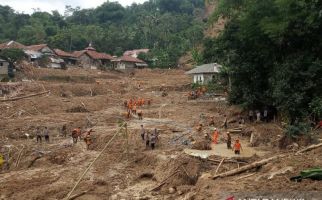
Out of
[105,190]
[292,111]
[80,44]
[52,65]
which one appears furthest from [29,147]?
[80,44]

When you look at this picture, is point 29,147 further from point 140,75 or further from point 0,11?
point 0,11

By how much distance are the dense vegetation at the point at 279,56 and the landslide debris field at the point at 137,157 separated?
205 cm

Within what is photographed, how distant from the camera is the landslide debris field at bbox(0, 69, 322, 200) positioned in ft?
54.7

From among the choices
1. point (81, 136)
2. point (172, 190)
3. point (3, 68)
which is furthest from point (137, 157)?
point (3, 68)

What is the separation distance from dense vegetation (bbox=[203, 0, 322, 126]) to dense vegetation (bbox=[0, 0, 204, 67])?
4864 centimetres

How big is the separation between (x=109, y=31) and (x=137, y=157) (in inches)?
2915

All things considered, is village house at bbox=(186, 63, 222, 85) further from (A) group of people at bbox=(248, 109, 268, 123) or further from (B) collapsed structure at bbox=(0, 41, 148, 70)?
(B) collapsed structure at bbox=(0, 41, 148, 70)

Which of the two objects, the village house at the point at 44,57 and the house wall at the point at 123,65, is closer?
the village house at the point at 44,57

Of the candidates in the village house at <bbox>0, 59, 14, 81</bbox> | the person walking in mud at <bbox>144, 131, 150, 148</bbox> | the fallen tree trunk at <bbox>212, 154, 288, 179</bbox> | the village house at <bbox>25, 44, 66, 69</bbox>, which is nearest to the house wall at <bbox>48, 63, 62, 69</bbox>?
the village house at <bbox>25, 44, 66, 69</bbox>

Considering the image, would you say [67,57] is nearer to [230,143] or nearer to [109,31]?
[109,31]

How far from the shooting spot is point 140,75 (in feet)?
226

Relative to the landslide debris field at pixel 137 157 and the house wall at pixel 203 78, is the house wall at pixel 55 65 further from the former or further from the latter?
the landslide debris field at pixel 137 157

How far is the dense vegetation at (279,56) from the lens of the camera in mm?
25062

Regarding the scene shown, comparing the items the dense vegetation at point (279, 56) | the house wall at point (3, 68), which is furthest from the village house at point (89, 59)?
the dense vegetation at point (279, 56)
